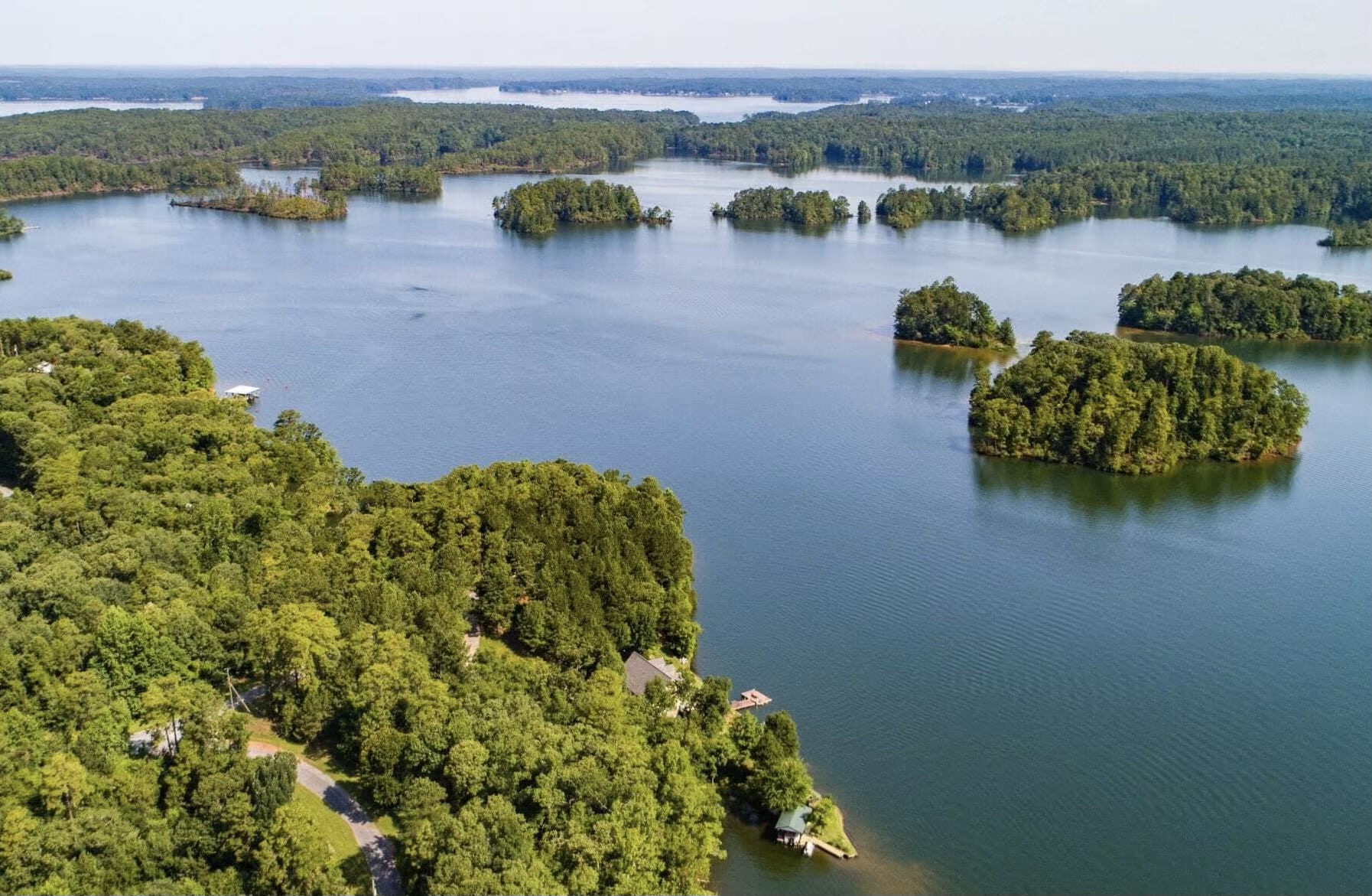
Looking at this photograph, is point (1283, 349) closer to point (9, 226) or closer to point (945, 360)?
point (945, 360)

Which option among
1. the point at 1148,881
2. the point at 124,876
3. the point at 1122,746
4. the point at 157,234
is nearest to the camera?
the point at 124,876

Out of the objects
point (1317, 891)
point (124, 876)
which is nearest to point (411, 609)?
point (124, 876)

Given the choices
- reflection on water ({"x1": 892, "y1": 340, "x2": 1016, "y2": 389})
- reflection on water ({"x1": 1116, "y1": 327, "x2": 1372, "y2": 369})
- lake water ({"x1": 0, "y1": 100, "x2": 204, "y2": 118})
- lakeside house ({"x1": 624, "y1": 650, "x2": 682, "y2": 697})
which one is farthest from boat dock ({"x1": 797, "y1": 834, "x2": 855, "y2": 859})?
lake water ({"x1": 0, "y1": 100, "x2": 204, "y2": 118})

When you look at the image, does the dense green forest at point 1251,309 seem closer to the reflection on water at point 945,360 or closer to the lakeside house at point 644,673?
the reflection on water at point 945,360

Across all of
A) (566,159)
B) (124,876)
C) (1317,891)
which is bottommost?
(1317,891)

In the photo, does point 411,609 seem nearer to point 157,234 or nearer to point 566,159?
point 157,234

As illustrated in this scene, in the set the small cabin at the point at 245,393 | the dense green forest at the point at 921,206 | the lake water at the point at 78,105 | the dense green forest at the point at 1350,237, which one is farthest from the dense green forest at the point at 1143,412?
the lake water at the point at 78,105

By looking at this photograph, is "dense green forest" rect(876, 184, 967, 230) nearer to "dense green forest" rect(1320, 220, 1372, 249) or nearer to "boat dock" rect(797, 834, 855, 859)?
"dense green forest" rect(1320, 220, 1372, 249)
